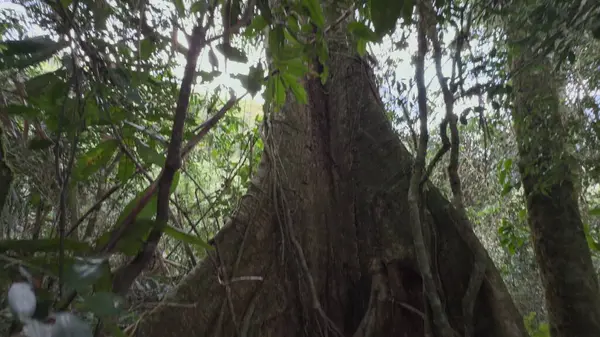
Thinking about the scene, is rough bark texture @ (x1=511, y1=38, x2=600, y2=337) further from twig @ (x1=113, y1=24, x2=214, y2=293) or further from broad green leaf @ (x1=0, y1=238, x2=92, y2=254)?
broad green leaf @ (x1=0, y1=238, x2=92, y2=254)

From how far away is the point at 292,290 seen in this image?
180 centimetres

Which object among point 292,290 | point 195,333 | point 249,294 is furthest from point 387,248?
point 195,333

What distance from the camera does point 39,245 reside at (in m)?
0.56

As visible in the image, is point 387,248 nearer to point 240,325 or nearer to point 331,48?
point 240,325

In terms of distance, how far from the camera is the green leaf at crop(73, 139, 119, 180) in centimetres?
85

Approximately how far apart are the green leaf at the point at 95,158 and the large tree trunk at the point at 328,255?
627 millimetres

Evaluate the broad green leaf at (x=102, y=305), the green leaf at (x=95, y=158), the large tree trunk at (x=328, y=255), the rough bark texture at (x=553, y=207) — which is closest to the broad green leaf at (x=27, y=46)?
the green leaf at (x=95, y=158)

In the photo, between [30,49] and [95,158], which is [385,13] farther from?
[95,158]

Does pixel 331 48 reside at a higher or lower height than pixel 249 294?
higher

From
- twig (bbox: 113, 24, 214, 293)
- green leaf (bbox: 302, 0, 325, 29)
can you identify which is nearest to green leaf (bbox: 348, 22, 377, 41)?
green leaf (bbox: 302, 0, 325, 29)

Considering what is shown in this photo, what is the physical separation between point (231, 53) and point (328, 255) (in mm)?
1281

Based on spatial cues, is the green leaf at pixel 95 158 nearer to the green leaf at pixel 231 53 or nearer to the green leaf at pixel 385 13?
the green leaf at pixel 231 53

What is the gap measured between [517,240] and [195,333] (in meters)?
1.93

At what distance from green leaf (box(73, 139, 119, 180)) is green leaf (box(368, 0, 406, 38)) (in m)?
0.52
